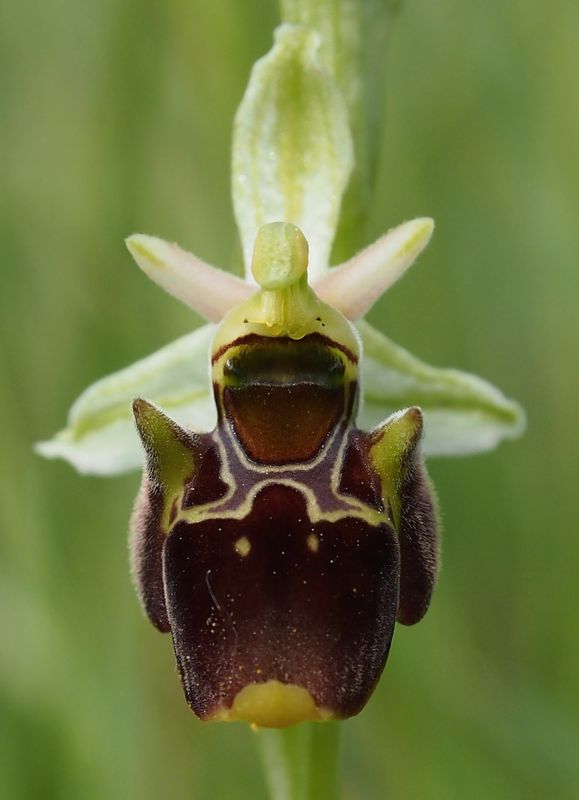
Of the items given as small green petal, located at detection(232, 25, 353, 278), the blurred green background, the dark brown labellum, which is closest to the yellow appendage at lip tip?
the dark brown labellum

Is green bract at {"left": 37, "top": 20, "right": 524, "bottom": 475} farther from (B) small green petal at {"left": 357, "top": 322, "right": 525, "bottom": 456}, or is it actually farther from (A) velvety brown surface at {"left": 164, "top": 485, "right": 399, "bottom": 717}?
(A) velvety brown surface at {"left": 164, "top": 485, "right": 399, "bottom": 717}

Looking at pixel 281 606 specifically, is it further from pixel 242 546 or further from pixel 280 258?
pixel 280 258

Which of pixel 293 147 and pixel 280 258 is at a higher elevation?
pixel 293 147

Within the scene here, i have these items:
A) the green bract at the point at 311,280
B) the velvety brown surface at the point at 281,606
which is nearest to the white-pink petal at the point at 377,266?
the green bract at the point at 311,280

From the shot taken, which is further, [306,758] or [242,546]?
[306,758]

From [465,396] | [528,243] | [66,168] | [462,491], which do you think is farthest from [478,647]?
[66,168]

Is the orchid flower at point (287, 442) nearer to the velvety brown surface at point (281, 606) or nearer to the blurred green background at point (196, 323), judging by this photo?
the velvety brown surface at point (281, 606)

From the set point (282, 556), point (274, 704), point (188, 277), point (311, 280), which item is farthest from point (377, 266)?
point (274, 704)
